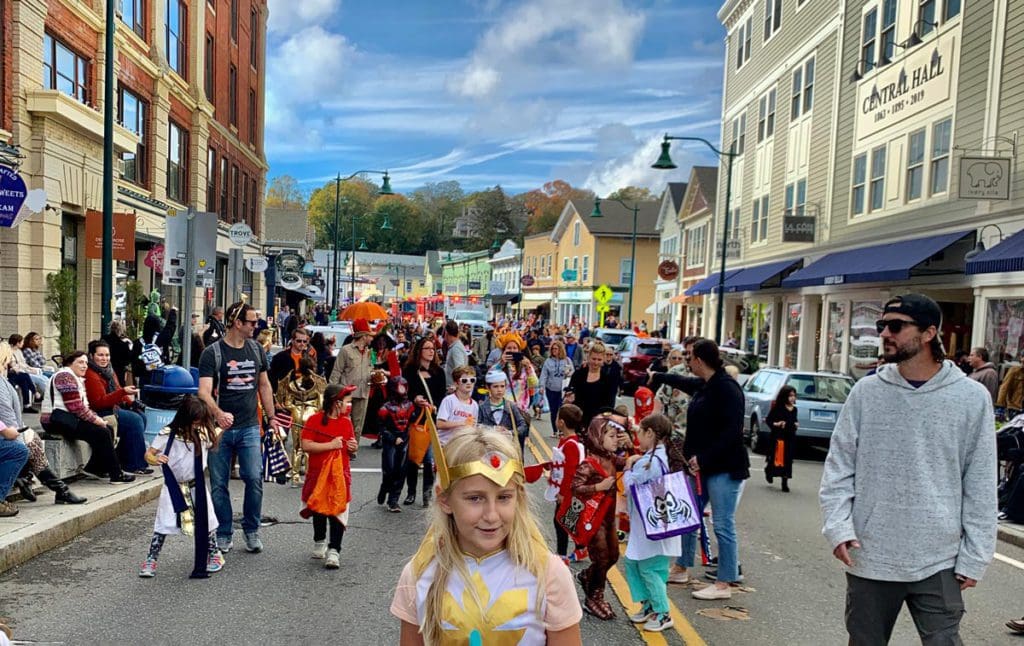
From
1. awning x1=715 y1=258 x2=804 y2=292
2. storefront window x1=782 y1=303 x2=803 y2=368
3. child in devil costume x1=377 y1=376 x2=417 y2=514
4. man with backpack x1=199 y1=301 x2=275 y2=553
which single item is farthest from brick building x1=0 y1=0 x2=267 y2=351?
storefront window x1=782 y1=303 x2=803 y2=368

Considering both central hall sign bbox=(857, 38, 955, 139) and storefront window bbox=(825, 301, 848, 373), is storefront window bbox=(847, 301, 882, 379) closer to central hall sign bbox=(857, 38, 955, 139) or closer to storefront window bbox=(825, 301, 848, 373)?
storefront window bbox=(825, 301, 848, 373)

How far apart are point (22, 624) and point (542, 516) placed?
183 inches

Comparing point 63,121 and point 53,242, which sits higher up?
point 63,121

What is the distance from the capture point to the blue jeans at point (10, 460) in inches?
272

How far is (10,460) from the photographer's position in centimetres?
693

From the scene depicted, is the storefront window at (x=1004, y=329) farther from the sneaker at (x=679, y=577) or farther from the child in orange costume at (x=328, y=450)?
the child in orange costume at (x=328, y=450)

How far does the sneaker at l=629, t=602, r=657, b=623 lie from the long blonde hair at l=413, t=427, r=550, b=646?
3.06 m

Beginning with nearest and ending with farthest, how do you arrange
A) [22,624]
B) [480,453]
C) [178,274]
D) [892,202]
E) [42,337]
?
[480,453] < [22,624] < [178,274] < [42,337] < [892,202]

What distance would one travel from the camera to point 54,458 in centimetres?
808

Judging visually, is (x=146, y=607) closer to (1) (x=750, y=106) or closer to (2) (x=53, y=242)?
(2) (x=53, y=242)

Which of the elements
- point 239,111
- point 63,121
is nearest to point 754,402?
point 63,121

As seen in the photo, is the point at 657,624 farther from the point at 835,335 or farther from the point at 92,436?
the point at 835,335

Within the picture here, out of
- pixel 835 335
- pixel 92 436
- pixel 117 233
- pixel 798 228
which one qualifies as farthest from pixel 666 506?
pixel 798 228

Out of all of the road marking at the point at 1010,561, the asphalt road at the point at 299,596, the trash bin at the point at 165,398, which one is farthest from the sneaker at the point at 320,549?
the road marking at the point at 1010,561
